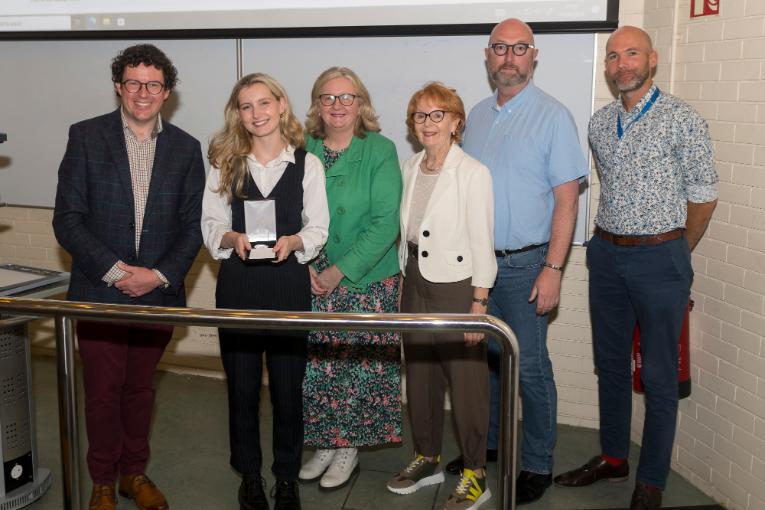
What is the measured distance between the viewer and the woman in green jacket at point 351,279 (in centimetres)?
304

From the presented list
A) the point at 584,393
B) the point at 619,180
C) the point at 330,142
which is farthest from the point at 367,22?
the point at 584,393

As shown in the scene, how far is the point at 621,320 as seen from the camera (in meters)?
3.16

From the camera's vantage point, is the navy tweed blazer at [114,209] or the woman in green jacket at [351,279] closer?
the navy tweed blazer at [114,209]

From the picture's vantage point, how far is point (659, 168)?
9.61 ft

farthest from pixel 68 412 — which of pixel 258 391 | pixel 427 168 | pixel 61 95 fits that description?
pixel 61 95

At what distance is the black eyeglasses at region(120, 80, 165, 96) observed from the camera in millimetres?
2848

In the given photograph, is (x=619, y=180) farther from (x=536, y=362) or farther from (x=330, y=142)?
(x=330, y=142)

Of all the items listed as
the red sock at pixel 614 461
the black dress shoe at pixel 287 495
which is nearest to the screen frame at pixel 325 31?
the red sock at pixel 614 461

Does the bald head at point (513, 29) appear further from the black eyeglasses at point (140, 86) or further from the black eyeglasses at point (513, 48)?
the black eyeglasses at point (140, 86)

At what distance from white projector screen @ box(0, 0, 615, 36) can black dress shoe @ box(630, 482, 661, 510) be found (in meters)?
1.82

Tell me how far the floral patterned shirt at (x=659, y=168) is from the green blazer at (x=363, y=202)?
790 mm

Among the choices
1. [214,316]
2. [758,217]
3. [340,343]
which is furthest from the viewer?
[340,343]

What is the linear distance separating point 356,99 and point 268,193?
1.54 feet

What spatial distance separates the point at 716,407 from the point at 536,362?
0.76m
